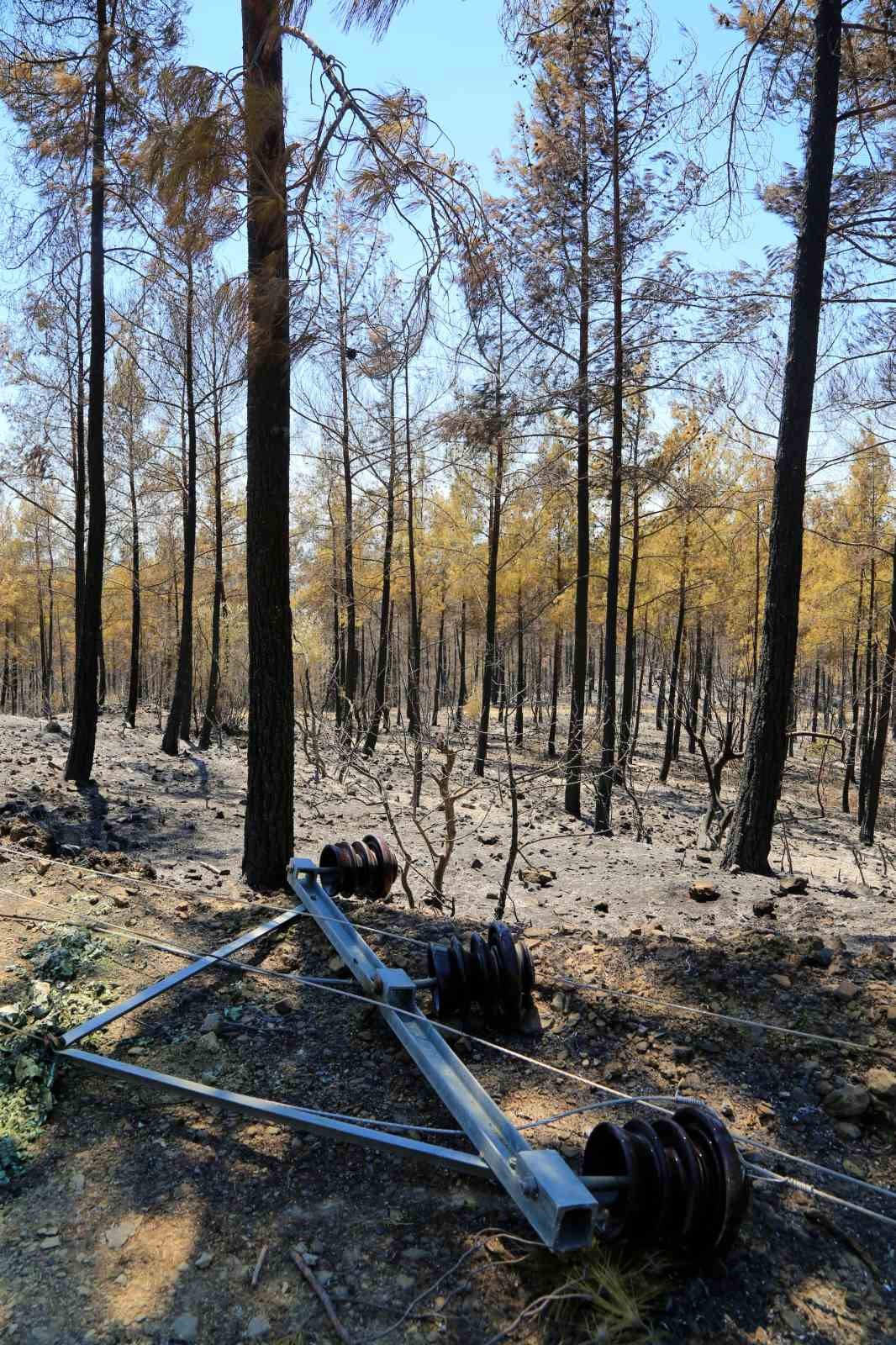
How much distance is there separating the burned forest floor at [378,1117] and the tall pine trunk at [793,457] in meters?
1.50

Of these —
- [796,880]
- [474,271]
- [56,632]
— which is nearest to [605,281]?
[474,271]

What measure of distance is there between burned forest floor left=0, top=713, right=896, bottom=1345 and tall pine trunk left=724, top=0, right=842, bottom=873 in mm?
1496

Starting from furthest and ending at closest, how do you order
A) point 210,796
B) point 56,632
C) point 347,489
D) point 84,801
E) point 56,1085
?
point 56,632 < point 347,489 < point 210,796 < point 84,801 < point 56,1085

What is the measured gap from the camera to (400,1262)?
2084 millimetres

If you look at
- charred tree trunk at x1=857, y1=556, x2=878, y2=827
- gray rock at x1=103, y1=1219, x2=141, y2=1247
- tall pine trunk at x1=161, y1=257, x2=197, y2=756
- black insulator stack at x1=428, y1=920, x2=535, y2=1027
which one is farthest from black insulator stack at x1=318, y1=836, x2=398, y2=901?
charred tree trunk at x1=857, y1=556, x2=878, y2=827

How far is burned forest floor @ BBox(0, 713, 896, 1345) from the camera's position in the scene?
76.4 inches

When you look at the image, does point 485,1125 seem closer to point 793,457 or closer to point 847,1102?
point 847,1102

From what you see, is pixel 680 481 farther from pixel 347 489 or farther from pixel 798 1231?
pixel 798 1231

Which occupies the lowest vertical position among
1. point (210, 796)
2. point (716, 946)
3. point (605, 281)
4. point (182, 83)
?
point (210, 796)

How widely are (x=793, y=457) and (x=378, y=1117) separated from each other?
6220 mm

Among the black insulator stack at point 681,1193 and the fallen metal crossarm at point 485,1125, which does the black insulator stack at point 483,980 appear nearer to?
the fallen metal crossarm at point 485,1125

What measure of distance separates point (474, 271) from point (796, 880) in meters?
5.07

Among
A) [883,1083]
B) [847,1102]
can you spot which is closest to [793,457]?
[883,1083]

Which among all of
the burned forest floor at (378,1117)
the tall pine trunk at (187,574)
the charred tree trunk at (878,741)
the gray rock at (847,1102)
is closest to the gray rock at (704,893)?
the burned forest floor at (378,1117)
